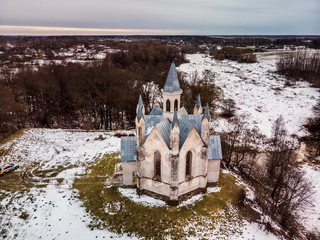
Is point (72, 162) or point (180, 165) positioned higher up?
point (180, 165)

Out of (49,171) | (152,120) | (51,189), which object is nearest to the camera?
(152,120)

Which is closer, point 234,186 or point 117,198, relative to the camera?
point 117,198

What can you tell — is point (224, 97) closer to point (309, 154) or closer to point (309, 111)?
point (309, 111)

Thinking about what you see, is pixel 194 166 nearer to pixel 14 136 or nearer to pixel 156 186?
pixel 156 186

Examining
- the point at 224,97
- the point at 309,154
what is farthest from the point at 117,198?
the point at 224,97

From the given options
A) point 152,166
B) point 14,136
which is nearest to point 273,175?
→ point 152,166

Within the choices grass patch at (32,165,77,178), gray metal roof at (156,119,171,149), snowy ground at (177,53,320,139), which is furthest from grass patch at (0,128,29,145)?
snowy ground at (177,53,320,139)

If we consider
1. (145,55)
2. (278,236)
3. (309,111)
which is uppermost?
(145,55)

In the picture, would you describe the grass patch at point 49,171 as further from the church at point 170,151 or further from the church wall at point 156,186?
the church wall at point 156,186
